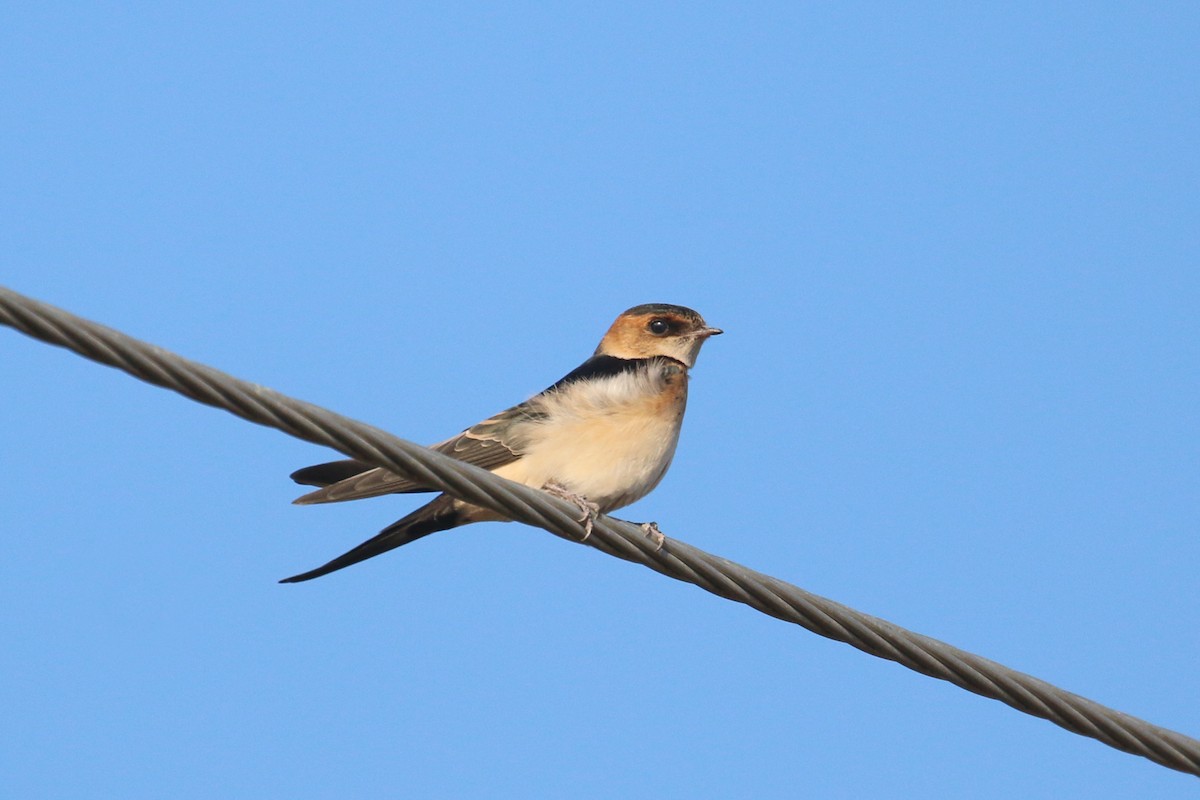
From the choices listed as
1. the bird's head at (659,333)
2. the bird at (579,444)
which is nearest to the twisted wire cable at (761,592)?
the bird at (579,444)

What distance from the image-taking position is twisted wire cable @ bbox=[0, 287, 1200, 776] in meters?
3.26

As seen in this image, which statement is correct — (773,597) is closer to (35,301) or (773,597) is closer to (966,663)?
(966,663)

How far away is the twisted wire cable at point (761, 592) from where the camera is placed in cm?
326

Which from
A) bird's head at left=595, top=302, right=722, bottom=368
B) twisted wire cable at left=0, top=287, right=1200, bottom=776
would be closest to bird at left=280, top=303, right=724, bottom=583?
bird's head at left=595, top=302, right=722, bottom=368

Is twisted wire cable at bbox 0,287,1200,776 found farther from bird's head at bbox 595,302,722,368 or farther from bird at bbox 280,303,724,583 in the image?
bird's head at bbox 595,302,722,368

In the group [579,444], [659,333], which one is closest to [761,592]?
[579,444]

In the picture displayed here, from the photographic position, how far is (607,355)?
669 cm

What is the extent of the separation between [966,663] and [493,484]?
117 cm

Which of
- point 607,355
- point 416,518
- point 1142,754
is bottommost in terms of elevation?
point 1142,754

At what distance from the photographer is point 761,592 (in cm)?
372

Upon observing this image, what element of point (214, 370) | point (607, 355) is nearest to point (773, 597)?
point (214, 370)

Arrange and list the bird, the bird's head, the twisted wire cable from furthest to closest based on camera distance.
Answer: the bird's head → the bird → the twisted wire cable

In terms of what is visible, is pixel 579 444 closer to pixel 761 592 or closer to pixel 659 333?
pixel 659 333

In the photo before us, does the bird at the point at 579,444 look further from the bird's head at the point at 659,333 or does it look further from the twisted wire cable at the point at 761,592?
the twisted wire cable at the point at 761,592
